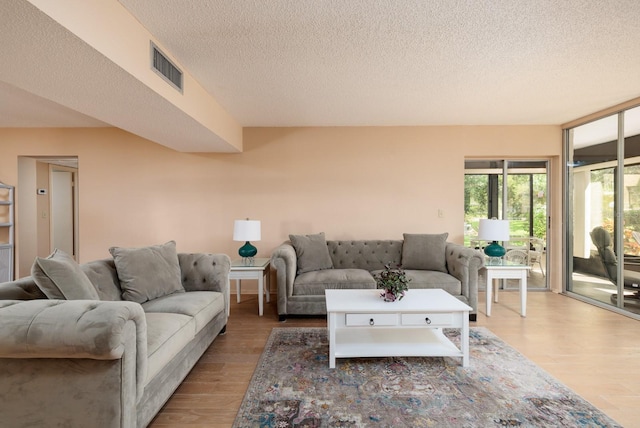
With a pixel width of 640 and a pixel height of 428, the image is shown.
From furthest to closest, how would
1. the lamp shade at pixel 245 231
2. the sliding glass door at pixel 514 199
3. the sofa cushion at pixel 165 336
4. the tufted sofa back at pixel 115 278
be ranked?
the sliding glass door at pixel 514 199
the lamp shade at pixel 245 231
the tufted sofa back at pixel 115 278
the sofa cushion at pixel 165 336

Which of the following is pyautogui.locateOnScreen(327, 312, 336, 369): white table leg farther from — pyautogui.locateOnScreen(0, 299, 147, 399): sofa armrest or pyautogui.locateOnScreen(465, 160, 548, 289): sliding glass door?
pyautogui.locateOnScreen(465, 160, 548, 289): sliding glass door

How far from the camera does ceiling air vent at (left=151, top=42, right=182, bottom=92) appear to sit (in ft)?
7.47

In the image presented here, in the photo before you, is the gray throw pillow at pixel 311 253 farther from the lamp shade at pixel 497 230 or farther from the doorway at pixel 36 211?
the doorway at pixel 36 211

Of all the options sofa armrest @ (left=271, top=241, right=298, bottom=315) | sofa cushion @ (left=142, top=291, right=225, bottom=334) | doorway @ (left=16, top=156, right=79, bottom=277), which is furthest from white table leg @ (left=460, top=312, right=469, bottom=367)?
doorway @ (left=16, top=156, right=79, bottom=277)

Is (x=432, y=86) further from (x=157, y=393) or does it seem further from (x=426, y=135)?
(x=157, y=393)

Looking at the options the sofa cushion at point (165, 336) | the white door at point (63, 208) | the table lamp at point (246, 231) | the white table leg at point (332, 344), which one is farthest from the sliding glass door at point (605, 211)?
the white door at point (63, 208)

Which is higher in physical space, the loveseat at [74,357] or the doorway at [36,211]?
the doorway at [36,211]

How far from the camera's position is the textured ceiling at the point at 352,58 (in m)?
1.93

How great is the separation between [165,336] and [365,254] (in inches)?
111

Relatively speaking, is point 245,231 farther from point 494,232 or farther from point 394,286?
point 494,232

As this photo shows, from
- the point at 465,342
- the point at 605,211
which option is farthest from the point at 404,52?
the point at 605,211

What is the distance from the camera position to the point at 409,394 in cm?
207

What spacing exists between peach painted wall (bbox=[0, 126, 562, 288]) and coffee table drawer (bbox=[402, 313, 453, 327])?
2209mm

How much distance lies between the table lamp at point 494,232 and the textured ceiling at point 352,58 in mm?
1440
